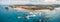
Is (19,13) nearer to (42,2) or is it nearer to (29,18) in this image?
(29,18)

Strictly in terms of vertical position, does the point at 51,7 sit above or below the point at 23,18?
above

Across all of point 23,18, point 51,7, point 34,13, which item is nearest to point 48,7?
point 51,7

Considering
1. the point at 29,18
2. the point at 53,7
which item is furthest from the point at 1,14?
the point at 53,7

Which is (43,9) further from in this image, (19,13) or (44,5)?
(19,13)

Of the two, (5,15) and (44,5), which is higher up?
(44,5)

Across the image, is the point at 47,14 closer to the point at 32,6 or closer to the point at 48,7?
the point at 48,7

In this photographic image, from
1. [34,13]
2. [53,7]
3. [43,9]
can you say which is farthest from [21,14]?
[53,7]

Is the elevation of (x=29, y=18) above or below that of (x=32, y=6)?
below
